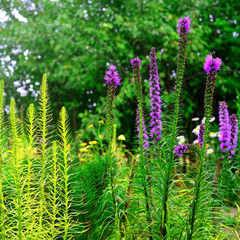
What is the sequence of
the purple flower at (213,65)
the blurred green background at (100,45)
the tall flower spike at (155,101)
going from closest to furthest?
the purple flower at (213,65) → the tall flower spike at (155,101) → the blurred green background at (100,45)

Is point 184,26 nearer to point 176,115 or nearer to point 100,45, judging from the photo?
point 176,115

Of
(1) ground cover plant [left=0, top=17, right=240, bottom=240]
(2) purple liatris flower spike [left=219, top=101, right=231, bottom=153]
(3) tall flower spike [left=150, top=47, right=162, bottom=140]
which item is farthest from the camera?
(2) purple liatris flower spike [left=219, top=101, right=231, bottom=153]

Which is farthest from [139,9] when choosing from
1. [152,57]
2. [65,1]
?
[152,57]

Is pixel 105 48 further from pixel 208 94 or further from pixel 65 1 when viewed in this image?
pixel 208 94

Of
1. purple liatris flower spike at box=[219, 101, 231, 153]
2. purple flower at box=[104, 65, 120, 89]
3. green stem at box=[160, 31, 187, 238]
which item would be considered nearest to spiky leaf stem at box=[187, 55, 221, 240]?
green stem at box=[160, 31, 187, 238]

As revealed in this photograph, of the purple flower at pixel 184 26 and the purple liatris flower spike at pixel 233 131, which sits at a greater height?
the purple flower at pixel 184 26

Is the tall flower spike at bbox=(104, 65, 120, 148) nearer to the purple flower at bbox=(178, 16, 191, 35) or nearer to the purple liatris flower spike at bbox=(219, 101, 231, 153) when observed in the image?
the purple flower at bbox=(178, 16, 191, 35)

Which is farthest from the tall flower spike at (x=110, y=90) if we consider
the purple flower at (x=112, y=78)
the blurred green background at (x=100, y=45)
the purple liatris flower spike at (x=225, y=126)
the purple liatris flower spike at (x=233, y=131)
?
the blurred green background at (x=100, y=45)

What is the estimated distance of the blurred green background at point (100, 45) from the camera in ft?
23.2

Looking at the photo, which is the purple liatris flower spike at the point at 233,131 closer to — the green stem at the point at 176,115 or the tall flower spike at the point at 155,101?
the tall flower spike at the point at 155,101

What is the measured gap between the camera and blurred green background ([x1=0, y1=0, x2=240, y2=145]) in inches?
278

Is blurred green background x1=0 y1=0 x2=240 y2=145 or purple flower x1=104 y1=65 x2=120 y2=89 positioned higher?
blurred green background x1=0 y1=0 x2=240 y2=145

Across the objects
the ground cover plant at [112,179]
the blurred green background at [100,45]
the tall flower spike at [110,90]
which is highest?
the blurred green background at [100,45]

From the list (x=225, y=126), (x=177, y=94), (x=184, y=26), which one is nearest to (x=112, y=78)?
(x=177, y=94)
